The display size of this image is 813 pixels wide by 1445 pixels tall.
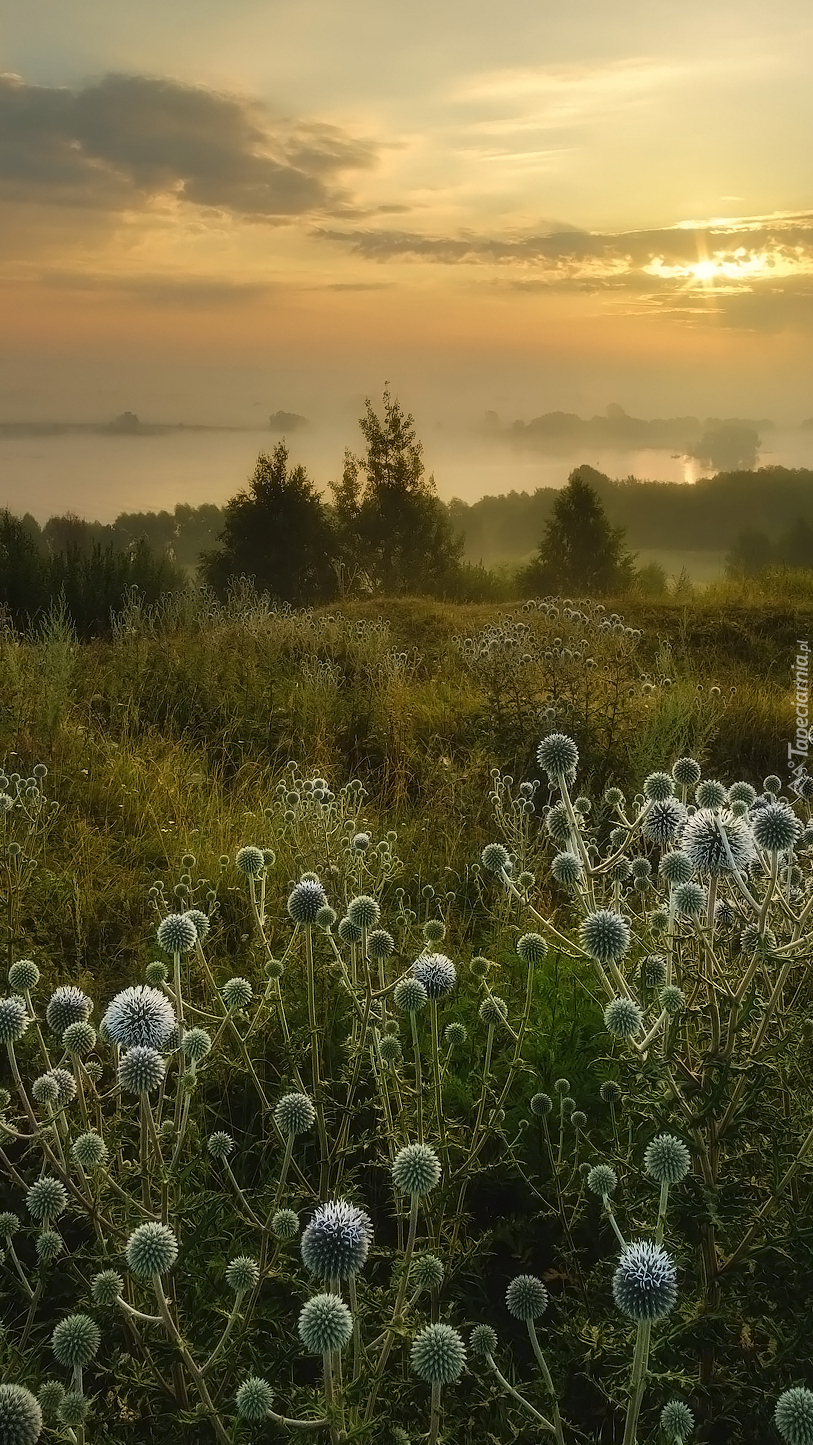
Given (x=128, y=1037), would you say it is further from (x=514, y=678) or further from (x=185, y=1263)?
(x=514, y=678)

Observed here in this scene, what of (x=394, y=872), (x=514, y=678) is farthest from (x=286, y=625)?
(x=394, y=872)

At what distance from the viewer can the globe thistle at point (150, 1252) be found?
6.46ft

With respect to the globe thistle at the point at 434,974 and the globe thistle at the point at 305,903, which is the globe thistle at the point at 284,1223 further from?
the globe thistle at the point at 305,903

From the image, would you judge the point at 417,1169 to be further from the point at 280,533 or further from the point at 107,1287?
the point at 280,533

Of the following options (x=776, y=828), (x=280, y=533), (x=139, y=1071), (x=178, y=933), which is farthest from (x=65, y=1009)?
(x=280, y=533)

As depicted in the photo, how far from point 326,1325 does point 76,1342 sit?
0.63 m

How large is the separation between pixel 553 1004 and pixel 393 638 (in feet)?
32.2

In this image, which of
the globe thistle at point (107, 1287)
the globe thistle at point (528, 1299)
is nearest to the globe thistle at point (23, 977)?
the globe thistle at point (107, 1287)

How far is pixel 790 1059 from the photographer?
91.1 inches

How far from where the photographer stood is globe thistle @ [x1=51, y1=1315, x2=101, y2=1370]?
6.72ft

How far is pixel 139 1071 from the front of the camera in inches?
83.2

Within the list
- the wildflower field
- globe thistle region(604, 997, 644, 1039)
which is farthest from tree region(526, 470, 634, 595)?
globe thistle region(604, 997, 644, 1039)

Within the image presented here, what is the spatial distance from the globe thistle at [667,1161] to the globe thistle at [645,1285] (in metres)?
0.18

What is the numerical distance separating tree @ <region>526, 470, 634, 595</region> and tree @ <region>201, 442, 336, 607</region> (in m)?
5.89
